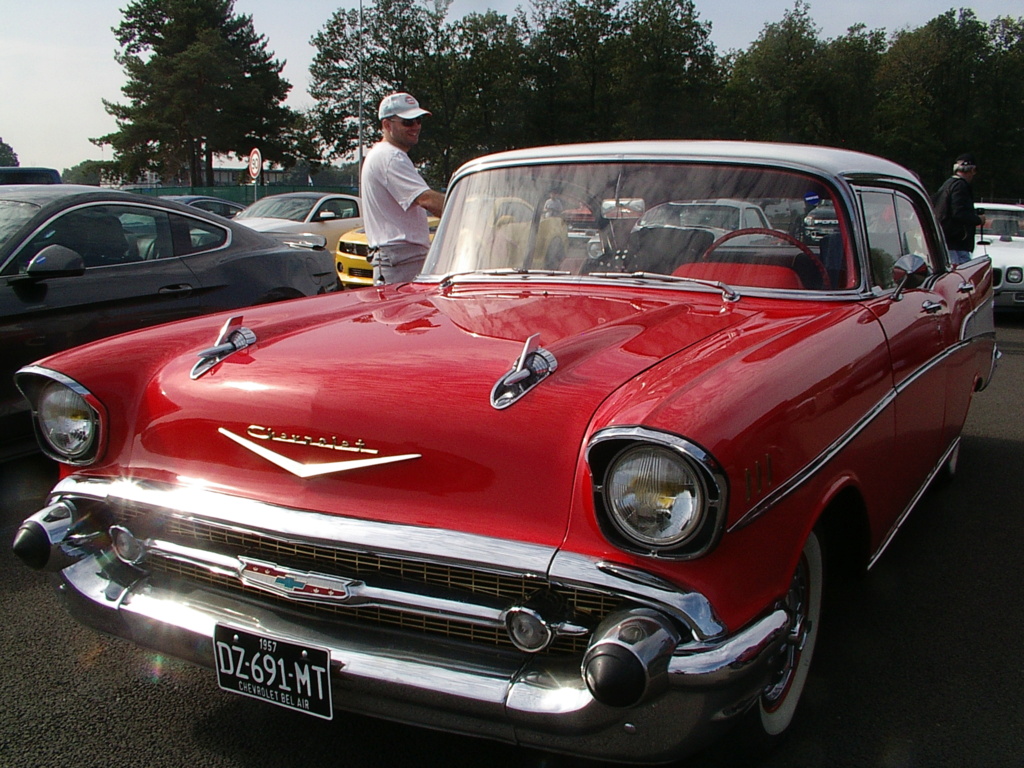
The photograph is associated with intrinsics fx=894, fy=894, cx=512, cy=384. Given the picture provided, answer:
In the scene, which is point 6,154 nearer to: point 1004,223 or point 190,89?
point 190,89

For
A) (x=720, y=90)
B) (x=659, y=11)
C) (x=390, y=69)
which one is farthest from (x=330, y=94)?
(x=720, y=90)

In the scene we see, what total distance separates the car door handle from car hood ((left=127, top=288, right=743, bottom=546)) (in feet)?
8.11

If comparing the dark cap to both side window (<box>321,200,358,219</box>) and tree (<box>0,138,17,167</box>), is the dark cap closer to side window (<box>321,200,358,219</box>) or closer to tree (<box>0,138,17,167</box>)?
side window (<box>321,200,358,219</box>)

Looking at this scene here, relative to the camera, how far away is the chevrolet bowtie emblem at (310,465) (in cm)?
191

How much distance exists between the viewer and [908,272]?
2.95 meters

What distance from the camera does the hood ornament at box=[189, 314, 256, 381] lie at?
88.8 inches

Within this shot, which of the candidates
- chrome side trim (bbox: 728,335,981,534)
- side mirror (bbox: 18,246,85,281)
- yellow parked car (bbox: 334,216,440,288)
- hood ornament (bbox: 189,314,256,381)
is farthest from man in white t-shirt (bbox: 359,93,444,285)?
yellow parked car (bbox: 334,216,440,288)

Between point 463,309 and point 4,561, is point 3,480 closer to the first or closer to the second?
point 4,561

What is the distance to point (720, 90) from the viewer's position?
2288 inches

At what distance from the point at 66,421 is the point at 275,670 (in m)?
0.95

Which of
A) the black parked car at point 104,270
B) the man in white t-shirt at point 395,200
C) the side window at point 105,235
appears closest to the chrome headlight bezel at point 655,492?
the man in white t-shirt at point 395,200

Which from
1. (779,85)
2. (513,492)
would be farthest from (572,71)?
(513,492)

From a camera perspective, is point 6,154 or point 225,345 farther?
point 6,154

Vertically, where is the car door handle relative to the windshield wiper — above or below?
below
